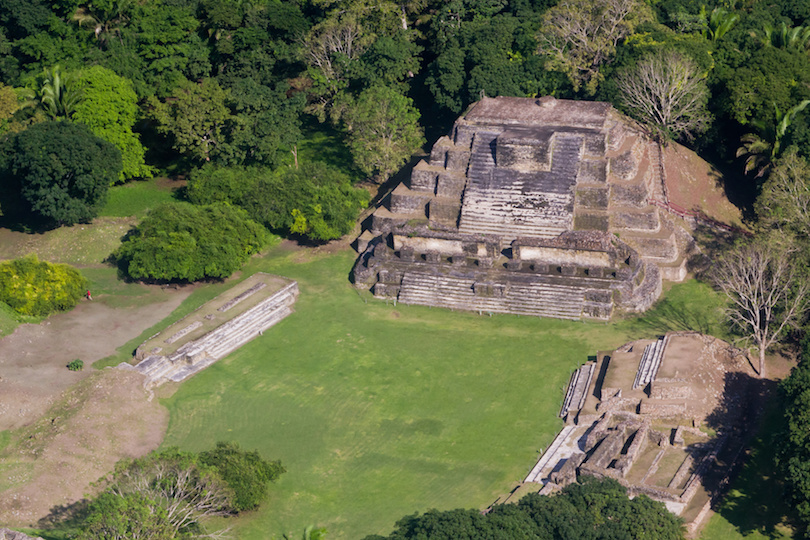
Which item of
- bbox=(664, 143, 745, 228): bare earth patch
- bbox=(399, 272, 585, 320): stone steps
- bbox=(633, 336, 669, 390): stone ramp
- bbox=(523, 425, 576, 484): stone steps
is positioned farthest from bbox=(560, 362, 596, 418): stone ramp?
bbox=(664, 143, 745, 228): bare earth patch

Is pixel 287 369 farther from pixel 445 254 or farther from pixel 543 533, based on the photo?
pixel 543 533

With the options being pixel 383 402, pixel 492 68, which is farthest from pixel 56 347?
pixel 492 68

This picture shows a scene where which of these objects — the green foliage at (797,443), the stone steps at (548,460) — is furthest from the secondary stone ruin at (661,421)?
the green foliage at (797,443)

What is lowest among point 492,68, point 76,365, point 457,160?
point 76,365

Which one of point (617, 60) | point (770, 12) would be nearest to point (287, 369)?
point (617, 60)

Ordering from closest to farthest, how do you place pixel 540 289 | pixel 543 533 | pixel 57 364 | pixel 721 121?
1. pixel 543 533
2. pixel 57 364
3. pixel 540 289
4. pixel 721 121

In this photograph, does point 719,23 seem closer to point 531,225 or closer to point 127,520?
point 531,225

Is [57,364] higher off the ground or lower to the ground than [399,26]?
lower
